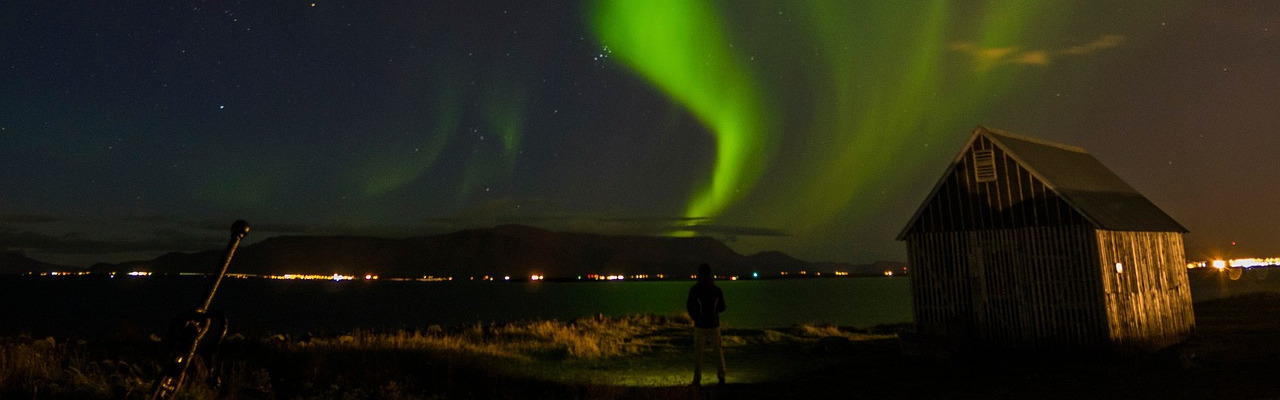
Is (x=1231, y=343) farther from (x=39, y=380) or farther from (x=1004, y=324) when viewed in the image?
(x=39, y=380)

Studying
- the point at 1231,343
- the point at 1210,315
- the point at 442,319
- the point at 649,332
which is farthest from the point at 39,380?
the point at 442,319

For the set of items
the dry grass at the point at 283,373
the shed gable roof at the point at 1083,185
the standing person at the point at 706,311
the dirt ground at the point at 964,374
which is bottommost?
the dirt ground at the point at 964,374

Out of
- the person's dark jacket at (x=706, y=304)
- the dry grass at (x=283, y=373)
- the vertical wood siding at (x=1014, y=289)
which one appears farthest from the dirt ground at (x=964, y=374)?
the dry grass at (x=283, y=373)

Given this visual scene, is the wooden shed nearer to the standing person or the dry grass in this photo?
the standing person

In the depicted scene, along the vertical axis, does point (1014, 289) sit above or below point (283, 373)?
above

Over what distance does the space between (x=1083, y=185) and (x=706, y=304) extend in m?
12.8

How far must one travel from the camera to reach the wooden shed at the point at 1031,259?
718 inches

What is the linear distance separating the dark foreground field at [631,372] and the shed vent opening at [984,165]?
456 cm

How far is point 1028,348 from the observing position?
18.8 m

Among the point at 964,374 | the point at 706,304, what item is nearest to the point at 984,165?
the point at 964,374

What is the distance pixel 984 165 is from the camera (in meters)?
20.0

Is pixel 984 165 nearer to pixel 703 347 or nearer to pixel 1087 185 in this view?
pixel 1087 185

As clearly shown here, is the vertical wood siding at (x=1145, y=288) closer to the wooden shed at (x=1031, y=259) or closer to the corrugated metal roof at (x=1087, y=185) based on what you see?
the wooden shed at (x=1031, y=259)

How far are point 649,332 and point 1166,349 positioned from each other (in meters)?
17.6
